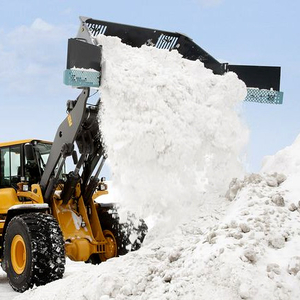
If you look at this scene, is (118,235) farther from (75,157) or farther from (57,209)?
(75,157)

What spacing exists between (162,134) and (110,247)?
262 centimetres

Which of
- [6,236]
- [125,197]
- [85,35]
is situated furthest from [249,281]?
[6,236]

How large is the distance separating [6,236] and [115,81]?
2.71m

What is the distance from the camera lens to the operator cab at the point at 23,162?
7.75 meters

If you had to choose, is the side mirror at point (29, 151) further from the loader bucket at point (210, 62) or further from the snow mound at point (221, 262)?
the snow mound at point (221, 262)

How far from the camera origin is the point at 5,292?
6984mm

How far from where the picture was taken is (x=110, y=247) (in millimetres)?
7910

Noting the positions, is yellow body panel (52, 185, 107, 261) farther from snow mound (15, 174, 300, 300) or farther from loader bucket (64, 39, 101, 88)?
loader bucket (64, 39, 101, 88)

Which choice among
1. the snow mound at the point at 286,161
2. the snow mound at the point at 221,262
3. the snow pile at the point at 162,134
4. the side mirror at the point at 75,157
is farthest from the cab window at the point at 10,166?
the snow mound at the point at 286,161

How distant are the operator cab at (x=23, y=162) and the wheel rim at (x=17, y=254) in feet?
3.12

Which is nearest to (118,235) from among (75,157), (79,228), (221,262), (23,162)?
(79,228)

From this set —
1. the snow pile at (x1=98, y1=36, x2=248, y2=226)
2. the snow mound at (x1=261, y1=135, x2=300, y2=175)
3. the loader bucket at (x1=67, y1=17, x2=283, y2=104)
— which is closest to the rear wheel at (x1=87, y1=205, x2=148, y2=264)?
the snow pile at (x1=98, y1=36, x2=248, y2=226)

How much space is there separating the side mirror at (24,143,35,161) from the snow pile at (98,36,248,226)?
182 centimetres

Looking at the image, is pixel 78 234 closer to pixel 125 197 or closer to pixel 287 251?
pixel 125 197
